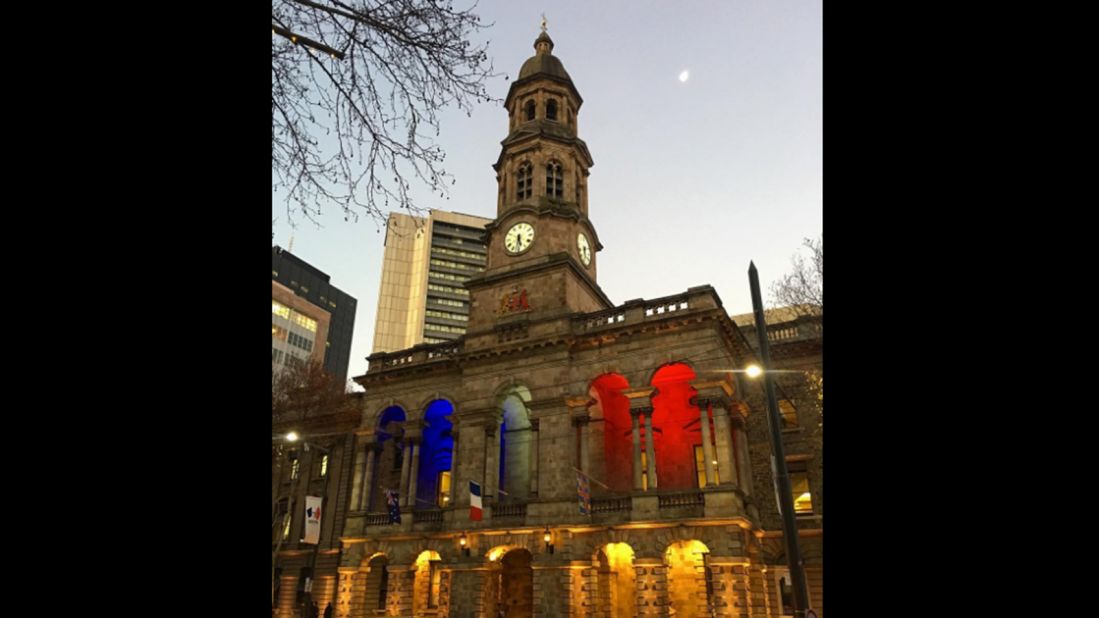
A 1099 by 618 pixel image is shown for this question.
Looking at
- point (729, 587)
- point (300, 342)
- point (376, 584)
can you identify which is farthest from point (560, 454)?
point (300, 342)

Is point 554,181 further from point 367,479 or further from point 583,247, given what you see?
point 367,479

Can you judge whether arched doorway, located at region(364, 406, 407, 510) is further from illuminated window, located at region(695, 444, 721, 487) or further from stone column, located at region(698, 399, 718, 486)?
stone column, located at region(698, 399, 718, 486)

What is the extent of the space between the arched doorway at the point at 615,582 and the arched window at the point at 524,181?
19.8 m

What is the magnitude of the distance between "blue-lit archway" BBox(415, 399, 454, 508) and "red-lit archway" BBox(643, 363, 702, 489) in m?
11.0

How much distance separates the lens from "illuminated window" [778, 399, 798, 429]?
94.6ft

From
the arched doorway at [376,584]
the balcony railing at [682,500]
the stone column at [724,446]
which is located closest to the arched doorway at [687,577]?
the balcony railing at [682,500]

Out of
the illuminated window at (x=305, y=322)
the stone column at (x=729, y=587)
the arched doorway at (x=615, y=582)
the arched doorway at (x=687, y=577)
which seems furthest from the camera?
the illuminated window at (x=305, y=322)

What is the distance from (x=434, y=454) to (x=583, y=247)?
46.2 feet

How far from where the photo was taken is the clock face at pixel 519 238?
33.8m

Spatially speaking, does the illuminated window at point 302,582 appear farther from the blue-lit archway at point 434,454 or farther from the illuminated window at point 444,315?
the illuminated window at point 444,315

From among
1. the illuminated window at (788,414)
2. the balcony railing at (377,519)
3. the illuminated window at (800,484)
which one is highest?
the illuminated window at (788,414)

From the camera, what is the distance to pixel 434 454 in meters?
33.8
